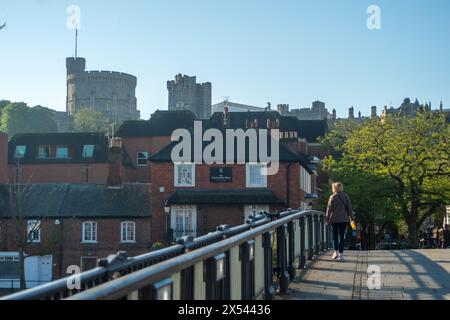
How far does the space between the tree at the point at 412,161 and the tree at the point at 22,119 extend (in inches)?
3218

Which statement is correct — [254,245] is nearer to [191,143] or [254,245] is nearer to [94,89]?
[191,143]

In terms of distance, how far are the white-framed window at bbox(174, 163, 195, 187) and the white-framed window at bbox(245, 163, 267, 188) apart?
3.56 meters

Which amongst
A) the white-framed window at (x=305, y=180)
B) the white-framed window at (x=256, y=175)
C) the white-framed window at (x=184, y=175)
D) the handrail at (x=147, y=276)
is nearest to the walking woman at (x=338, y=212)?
the handrail at (x=147, y=276)

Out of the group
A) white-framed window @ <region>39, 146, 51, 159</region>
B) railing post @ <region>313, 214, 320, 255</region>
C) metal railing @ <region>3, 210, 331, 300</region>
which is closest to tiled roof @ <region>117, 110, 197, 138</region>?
white-framed window @ <region>39, 146, 51, 159</region>

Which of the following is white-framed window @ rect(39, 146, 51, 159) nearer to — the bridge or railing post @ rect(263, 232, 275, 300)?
the bridge

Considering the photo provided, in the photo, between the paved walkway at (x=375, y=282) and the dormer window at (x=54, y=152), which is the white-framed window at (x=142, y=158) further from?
the paved walkway at (x=375, y=282)

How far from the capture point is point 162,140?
79.0 meters

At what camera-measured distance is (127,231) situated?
5072cm

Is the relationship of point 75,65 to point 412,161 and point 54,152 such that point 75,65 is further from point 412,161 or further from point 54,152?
point 412,161

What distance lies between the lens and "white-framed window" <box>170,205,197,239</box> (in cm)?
4816
